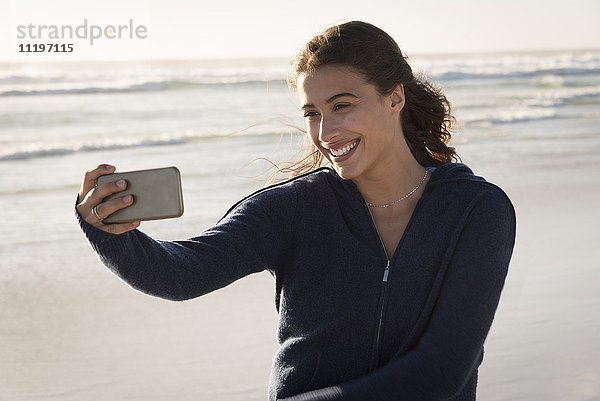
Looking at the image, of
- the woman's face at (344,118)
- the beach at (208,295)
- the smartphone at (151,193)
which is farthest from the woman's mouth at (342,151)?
the beach at (208,295)

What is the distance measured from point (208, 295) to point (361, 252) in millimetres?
2448

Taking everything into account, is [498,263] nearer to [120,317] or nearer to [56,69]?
[120,317]

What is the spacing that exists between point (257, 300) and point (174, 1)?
10710 millimetres

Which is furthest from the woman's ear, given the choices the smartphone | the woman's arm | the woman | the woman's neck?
the smartphone

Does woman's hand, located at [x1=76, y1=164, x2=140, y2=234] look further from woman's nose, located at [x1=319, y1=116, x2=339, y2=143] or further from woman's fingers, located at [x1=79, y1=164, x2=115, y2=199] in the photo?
woman's nose, located at [x1=319, y1=116, x2=339, y2=143]

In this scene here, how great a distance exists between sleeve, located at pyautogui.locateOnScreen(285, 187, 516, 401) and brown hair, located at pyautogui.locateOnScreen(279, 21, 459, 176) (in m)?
0.41

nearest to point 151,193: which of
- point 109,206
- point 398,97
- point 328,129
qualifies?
point 109,206

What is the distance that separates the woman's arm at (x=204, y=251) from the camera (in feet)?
6.79

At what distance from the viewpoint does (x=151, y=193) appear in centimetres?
200

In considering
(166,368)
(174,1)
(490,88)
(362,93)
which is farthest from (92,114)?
(362,93)

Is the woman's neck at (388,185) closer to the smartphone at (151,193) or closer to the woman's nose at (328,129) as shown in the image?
the woman's nose at (328,129)

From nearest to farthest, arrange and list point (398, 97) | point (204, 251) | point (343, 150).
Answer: point (204, 251), point (343, 150), point (398, 97)

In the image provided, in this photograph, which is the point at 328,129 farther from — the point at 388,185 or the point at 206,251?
the point at 206,251

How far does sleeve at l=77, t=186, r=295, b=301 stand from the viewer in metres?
2.08
